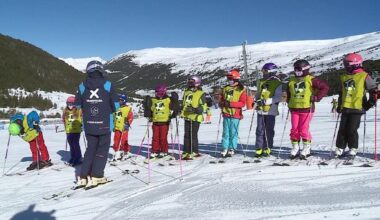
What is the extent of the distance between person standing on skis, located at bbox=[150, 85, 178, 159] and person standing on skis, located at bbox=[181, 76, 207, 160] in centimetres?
39

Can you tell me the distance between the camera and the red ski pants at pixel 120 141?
10641mm

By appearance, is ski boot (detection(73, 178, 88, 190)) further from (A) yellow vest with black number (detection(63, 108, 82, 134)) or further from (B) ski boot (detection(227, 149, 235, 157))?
(B) ski boot (detection(227, 149, 235, 157))

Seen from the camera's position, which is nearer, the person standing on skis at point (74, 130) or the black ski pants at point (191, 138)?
the black ski pants at point (191, 138)

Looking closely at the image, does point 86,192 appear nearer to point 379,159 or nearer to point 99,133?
point 99,133

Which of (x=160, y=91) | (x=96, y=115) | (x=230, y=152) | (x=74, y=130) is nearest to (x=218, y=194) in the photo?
(x=96, y=115)

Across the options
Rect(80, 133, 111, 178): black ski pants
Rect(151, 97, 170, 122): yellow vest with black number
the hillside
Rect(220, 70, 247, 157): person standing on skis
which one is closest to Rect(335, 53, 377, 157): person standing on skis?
Rect(220, 70, 247, 157): person standing on skis

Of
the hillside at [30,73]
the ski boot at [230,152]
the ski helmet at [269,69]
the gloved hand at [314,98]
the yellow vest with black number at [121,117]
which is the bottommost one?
the ski boot at [230,152]

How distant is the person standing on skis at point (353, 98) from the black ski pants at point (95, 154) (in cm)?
446

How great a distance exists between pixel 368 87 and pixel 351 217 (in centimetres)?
373

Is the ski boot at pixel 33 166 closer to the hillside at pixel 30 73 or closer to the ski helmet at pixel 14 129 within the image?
the ski helmet at pixel 14 129

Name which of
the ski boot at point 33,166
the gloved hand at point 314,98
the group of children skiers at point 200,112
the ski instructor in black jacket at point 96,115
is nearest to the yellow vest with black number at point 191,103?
the group of children skiers at point 200,112

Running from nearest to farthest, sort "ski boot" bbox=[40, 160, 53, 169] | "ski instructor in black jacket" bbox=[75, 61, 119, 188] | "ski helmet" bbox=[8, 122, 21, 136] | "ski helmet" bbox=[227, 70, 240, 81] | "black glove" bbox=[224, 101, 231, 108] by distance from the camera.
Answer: "ski instructor in black jacket" bbox=[75, 61, 119, 188] < "ski helmet" bbox=[227, 70, 240, 81] < "black glove" bbox=[224, 101, 231, 108] < "ski helmet" bbox=[8, 122, 21, 136] < "ski boot" bbox=[40, 160, 53, 169]

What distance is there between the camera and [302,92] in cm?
811

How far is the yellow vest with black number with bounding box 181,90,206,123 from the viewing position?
32.1 ft
